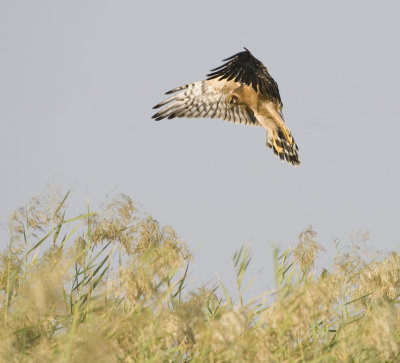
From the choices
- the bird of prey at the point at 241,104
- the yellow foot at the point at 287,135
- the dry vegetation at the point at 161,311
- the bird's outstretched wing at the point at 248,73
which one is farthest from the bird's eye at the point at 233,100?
the dry vegetation at the point at 161,311

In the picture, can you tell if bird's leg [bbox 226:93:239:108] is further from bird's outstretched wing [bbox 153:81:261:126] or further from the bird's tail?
the bird's tail

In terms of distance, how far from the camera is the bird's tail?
1055cm

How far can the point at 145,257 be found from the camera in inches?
113

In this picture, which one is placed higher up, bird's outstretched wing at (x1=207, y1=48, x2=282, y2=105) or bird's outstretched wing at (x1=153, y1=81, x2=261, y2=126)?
bird's outstretched wing at (x1=153, y1=81, x2=261, y2=126)

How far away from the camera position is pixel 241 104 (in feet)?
33.2

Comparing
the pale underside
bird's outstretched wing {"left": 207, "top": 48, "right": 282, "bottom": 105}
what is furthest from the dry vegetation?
the pale underside

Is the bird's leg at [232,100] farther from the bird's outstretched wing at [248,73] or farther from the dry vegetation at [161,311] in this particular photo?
the dry vegetation at [161,311]

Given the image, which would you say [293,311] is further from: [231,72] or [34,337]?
[231,72]

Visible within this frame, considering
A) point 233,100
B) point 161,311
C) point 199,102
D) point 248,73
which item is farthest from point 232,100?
point 161,311

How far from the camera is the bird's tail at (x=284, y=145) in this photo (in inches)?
415

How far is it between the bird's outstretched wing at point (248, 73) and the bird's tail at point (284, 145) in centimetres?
108

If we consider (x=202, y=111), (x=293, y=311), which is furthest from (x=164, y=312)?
(x=202, y=111)

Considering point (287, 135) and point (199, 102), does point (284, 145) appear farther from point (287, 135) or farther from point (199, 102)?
point (199, 102)

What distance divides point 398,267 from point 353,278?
37cm
